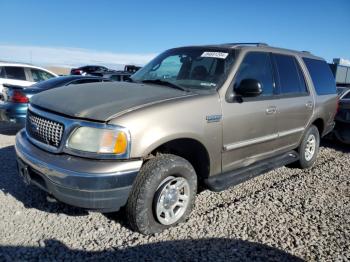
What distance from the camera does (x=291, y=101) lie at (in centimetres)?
465

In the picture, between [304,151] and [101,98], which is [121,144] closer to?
[101,98]

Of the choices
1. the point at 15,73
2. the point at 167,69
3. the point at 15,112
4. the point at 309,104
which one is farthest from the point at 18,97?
the point at 309,104

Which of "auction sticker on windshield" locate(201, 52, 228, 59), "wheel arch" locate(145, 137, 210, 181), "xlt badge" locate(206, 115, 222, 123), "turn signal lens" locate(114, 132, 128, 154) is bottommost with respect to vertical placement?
"wheel arch" locate(145, 137, 210, 181)

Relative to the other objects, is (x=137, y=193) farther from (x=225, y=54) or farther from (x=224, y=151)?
(x=225, y=54)

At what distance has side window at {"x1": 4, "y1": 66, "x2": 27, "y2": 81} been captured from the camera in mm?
10055

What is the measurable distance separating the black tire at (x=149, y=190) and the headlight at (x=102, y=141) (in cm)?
35

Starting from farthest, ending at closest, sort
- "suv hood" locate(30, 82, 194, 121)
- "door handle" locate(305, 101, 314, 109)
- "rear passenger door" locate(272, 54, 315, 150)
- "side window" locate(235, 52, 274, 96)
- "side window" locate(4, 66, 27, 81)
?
"side window" locate(4, 66, 27, 81) < "door handle" locate(305, 101, 314, 109) < "rear passenger door" locate(272, 54, 315, 150) < "side window" locate(235, 52, 274, 96) < "suv hood" locate(30, 82, 194, 121)

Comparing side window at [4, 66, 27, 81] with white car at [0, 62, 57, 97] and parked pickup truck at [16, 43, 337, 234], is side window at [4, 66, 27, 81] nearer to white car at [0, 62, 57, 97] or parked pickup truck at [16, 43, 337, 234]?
white car at [0, 62, 57, 97]

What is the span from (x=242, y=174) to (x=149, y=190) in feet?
4.55

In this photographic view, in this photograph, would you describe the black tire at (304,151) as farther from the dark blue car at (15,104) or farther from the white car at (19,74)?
the white car at (19,74)

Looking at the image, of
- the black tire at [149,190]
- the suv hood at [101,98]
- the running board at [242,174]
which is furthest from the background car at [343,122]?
the black tire at [149,190]

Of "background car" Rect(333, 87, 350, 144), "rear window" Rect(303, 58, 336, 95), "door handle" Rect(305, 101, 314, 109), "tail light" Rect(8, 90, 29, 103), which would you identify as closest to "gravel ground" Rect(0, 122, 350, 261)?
"door handle" Rect(305, 101, 314, 109)

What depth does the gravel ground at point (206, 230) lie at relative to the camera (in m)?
2.90

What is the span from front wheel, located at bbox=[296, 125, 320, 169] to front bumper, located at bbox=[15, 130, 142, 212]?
350 centimetres
